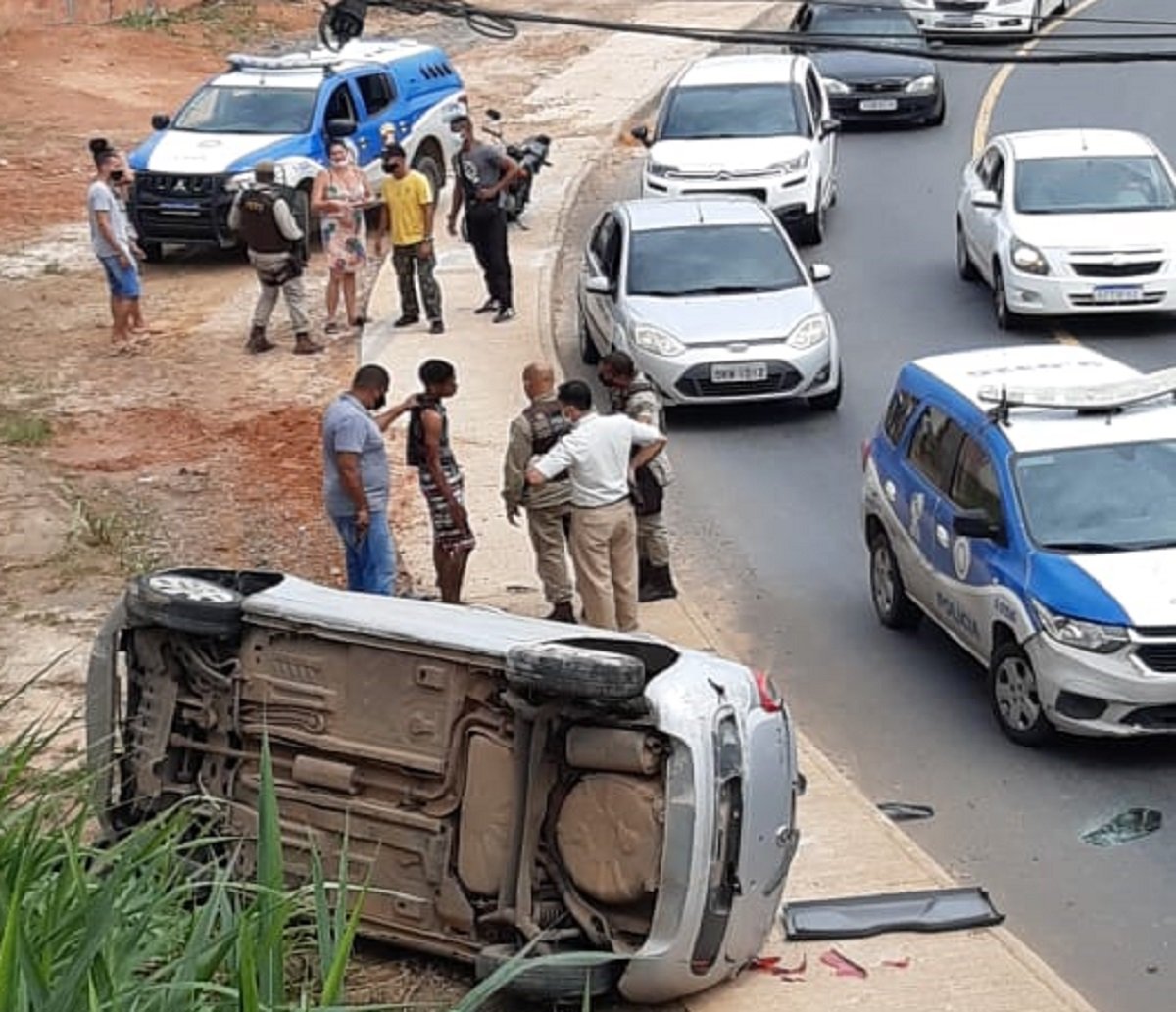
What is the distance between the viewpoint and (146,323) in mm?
23062

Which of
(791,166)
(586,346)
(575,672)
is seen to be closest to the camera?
(575,672)

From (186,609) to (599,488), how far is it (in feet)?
12.8

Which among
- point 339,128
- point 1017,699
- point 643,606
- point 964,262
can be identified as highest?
point 1017,699

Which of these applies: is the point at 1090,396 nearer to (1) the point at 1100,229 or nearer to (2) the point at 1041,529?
(2) the point at 1041,529

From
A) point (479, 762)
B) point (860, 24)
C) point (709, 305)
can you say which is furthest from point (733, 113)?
point (479, 762)

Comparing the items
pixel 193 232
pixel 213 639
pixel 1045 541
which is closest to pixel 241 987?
pixel 213 639

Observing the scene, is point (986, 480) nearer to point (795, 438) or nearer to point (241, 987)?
point (795, 438)

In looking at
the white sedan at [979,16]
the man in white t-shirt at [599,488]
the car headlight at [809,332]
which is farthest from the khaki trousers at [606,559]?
the white sedan at [979,16]

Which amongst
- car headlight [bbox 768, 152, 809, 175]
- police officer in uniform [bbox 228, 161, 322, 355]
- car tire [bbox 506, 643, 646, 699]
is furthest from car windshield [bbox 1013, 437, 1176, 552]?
car headlight [bbox 768, 152, 809, 175]

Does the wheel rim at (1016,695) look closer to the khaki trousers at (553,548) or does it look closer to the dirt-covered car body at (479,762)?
the khaki trousers at (553,548)

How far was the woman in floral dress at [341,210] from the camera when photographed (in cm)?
2152

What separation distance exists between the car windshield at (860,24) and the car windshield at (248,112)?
365 inches

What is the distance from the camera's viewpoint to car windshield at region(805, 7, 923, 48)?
1310 inches

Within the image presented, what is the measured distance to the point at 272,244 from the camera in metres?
20.4
